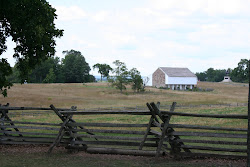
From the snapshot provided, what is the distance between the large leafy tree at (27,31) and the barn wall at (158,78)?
89155mm

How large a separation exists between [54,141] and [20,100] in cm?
4386

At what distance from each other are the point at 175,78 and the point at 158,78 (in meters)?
7.84

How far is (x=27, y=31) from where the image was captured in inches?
514

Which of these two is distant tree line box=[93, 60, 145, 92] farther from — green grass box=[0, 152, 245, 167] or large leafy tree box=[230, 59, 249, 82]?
green grass box=[0, 152, 245, 167]

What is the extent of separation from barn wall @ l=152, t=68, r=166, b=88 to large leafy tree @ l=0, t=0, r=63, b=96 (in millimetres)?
89155

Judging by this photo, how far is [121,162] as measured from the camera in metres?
9.51

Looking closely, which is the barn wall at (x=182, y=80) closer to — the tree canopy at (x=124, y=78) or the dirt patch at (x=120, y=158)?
the tree canopy at (x=124, y=78)

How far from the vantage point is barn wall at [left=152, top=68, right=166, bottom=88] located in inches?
4082

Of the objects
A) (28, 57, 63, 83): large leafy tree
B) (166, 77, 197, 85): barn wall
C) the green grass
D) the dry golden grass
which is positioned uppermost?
(28, 57, 63, 83): large leafy tree

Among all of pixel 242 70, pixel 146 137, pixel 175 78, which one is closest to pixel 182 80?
pixel 175 78

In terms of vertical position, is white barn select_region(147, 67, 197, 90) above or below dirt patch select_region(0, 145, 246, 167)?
above

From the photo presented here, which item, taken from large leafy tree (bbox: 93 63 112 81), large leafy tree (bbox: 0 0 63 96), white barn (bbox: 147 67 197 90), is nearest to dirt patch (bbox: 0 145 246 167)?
large leafy tree (bbox: 0 0 63 96)

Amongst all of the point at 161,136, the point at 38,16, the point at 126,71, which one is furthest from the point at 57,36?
the point at 126,71

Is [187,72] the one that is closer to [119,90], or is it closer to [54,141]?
[119,90]
